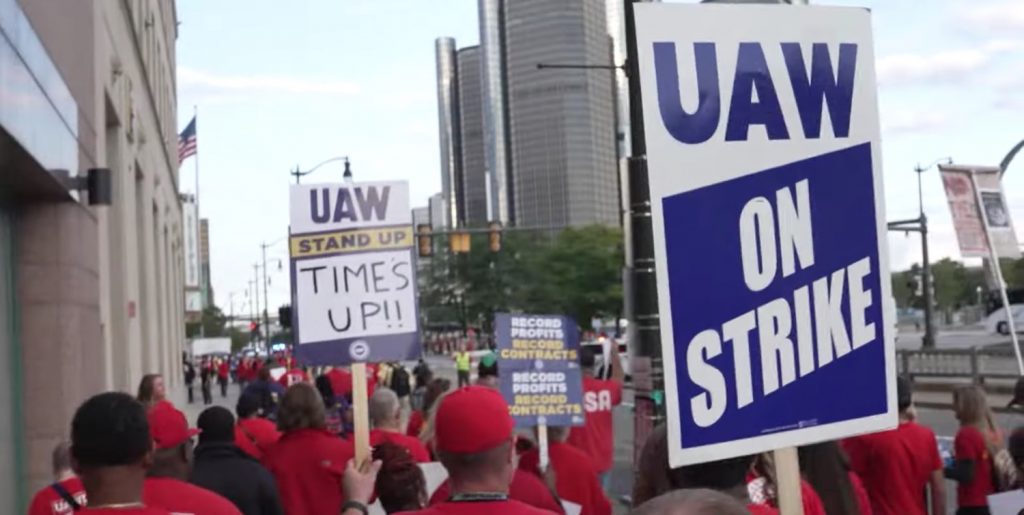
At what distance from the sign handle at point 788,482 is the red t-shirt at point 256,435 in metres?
4.48

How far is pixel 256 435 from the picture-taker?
7.62 meters

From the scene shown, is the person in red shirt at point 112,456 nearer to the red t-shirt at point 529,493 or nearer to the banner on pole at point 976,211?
the red t-shirt at point 529,493

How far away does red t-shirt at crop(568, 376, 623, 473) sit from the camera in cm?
1084

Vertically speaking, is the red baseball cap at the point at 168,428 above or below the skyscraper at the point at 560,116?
below

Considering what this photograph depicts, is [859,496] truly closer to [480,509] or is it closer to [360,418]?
[480,509]

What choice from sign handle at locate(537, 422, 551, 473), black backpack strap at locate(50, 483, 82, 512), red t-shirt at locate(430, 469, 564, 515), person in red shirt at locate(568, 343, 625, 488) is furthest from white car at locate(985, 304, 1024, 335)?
black backpack strap at locate(50, 483, 82, 512)

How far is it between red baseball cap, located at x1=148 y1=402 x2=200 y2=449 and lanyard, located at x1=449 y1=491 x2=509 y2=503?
211 centimetres

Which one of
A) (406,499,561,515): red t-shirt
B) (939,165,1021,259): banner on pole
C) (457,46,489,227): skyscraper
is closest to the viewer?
(406,499,561,515): red t-shirt

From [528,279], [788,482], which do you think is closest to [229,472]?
[788,482]

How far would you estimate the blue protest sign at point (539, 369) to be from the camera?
9922mm

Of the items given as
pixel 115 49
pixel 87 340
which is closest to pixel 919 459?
pixel 87 340

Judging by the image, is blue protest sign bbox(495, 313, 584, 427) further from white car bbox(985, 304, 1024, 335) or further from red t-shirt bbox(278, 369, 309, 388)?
white car bbox(985, 304, 1024, 335)

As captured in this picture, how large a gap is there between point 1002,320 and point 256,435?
57786 mm

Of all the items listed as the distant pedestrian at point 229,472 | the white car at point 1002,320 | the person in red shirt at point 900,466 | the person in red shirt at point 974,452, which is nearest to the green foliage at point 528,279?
the white car at point 1002,320
